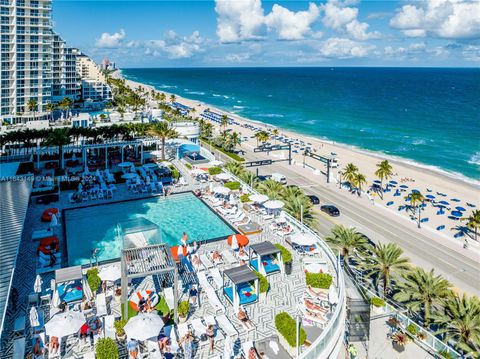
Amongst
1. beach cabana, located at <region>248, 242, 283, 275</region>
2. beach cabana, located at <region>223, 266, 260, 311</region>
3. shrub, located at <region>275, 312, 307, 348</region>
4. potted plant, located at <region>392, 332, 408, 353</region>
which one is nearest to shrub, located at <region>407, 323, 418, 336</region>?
potted plant, located at <region>392, 332, 408, 353</region>

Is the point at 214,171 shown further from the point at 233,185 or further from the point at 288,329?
the point at 288,329

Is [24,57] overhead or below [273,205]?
→ overhead

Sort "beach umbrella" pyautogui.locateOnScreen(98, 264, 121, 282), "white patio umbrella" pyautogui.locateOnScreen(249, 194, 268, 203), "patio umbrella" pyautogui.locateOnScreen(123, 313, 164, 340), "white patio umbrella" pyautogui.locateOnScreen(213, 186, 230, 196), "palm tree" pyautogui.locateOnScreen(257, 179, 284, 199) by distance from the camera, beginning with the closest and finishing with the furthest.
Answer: "patio umbrella" pyautogui.locateOnScreen(123, 313, 164, 340), "beach umbrella" pyautogui.locateOnScreen(98, 264, 121, 282), "white patio umbrella" pyautogui.locateOnScreen(249, 194, 268, 203), "palm tree" pyautogui.locateOnScreen(257, 179, 284, 199), "white patio umbrella" pyautogui.locateOnScreen(213, 186, 230, 196)

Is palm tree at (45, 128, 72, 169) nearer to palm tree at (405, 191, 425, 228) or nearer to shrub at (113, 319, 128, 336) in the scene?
shrub at (113, 319, 128, 336)

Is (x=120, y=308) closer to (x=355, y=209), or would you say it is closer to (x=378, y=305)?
(x=378, y=305)

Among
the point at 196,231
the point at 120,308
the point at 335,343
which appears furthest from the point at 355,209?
the point at 120,308

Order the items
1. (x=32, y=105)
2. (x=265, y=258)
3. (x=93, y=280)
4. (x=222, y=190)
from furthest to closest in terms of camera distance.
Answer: (x=32, y=105)
(x=222, y=190)
(x=265, y=258)
(x=93, y=280)

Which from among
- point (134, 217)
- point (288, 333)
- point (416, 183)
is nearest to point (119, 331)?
point (288, 333)
